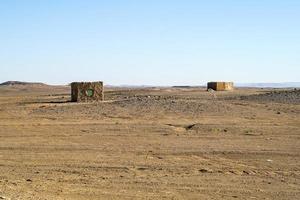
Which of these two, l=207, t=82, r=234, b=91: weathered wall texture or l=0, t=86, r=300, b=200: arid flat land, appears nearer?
l=0, t=86, r=300, b=200: arid flat land

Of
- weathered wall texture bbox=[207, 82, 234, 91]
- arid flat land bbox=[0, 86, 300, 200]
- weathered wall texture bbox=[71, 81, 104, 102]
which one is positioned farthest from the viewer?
weathered wall texture bbox=[207, 82, 234, 91]

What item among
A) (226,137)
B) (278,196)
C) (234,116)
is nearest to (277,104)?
(234,116)

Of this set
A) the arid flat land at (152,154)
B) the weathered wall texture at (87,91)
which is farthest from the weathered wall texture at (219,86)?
the arid flat land at (152,154)

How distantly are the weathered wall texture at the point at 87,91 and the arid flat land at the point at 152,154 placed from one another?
928cm

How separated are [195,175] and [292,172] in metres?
2.35

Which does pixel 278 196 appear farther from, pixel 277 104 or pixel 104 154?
pixel 277 104

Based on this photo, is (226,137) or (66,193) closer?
(66,193)

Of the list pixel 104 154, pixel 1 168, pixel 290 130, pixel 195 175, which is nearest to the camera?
pixel 195 175

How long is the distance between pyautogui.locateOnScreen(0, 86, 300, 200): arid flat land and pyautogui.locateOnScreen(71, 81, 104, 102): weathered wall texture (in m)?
9.28

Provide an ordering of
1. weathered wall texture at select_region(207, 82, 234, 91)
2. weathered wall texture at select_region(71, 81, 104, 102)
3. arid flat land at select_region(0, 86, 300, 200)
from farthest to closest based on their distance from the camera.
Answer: weathered wall texture at select_region(207, 82, 234, 91)
weathered wall texture at select_region(71, 81, 104, 102)
arid flat land at select_region(0, 86, 300, 200)

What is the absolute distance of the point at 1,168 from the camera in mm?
14203

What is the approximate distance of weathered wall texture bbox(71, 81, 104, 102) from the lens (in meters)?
39.8

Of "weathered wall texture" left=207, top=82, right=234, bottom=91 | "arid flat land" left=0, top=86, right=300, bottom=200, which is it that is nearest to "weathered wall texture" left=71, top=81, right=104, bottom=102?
"arid flat land" left=0, top=86, right=300, bottom=200

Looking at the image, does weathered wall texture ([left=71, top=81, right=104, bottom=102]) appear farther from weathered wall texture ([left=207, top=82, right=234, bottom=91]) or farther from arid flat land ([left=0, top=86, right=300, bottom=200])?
weathered wall texture ([left=207, top=82, right=234, bottom=91])
